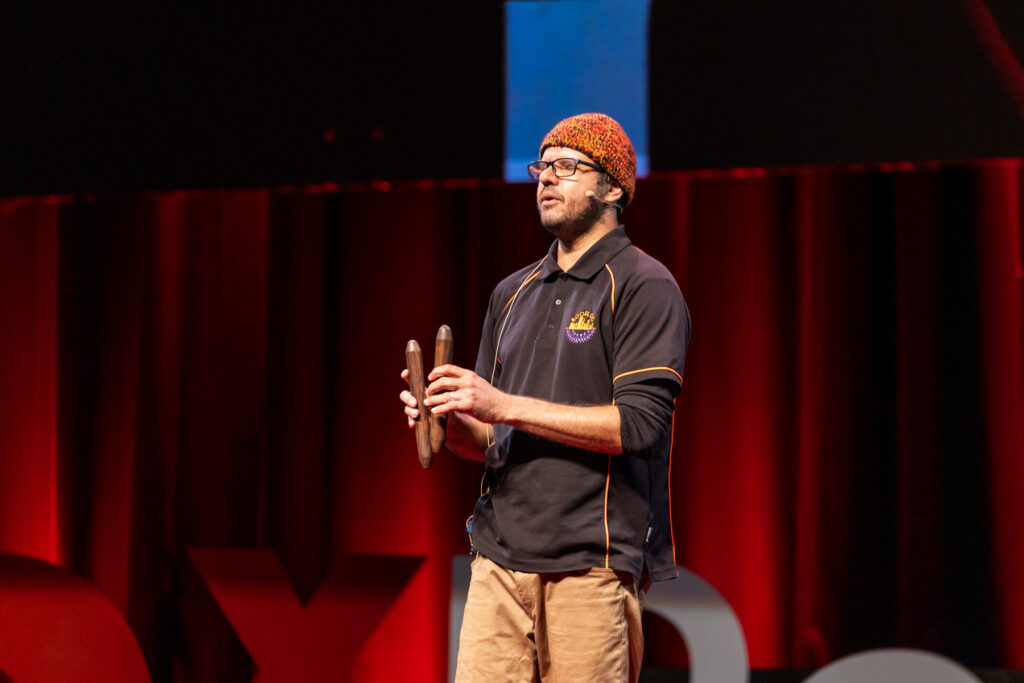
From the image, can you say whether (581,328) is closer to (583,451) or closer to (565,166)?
(583,451)

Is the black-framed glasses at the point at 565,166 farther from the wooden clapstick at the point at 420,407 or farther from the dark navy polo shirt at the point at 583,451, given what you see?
the wooden clapstick at the point at 420,407

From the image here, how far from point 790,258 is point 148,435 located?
6.79 feet

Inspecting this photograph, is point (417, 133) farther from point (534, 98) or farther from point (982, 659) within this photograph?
point (982, 659)

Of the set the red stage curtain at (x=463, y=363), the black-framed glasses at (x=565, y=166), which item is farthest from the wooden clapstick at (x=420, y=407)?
the red stage curtain at (x=463, y=363)

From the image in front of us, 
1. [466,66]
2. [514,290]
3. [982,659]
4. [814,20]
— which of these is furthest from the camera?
[466,66]

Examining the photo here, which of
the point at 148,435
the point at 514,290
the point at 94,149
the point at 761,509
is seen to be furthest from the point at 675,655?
the point at 94,149

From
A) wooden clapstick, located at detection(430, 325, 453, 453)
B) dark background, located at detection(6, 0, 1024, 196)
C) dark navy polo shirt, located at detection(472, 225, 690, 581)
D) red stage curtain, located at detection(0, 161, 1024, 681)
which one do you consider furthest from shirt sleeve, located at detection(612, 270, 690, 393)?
dark background, located at detection(6, 0, 1024, 196)

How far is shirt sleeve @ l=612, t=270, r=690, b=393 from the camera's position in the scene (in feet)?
5.74

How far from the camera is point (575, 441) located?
172cm

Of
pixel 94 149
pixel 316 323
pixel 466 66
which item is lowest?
pixel 316 323

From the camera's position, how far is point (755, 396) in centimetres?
297

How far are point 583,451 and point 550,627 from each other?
31 cm

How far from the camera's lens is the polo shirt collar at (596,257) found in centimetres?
191

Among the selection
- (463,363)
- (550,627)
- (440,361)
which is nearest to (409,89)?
(463,363)
